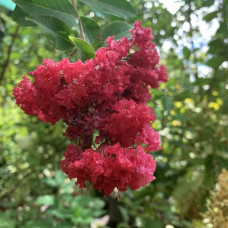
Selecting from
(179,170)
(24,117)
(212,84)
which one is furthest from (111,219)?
(212,84)

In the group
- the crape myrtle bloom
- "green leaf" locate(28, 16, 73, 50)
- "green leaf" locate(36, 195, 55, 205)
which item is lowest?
"green leaf" locate(36, 195, 55, 205)

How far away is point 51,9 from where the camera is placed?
0.79 meters

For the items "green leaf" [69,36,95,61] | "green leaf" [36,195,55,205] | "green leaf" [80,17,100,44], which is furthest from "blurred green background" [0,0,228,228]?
"green leaf" [69,36,95,61]

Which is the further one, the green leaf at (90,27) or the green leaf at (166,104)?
the green leaf at (166,104)

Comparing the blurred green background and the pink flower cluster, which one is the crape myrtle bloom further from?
the blurred green background

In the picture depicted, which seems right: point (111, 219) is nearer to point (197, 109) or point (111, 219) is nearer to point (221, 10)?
point (197, 109)

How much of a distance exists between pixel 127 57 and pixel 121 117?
8.9 inches

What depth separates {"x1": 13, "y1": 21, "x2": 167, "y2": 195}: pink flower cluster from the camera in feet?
1.91

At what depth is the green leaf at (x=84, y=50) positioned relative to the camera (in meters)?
→ 0.66

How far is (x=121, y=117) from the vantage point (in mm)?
600

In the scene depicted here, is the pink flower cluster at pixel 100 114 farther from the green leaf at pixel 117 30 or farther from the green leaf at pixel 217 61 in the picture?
the green leaf at pixel 217 61

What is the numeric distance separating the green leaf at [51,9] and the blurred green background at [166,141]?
0.35m

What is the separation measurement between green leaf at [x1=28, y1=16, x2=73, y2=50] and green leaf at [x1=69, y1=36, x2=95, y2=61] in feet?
0.42

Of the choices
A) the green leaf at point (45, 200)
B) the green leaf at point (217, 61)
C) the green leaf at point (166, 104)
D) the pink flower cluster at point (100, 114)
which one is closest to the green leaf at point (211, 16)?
the green leaf at point (217, 61)
